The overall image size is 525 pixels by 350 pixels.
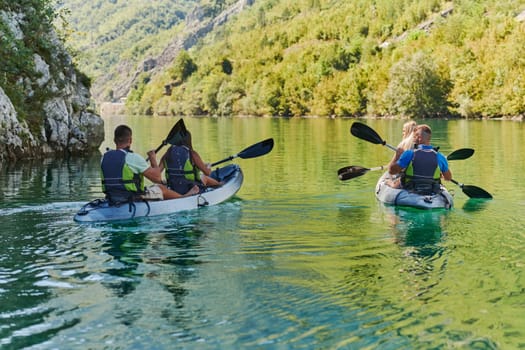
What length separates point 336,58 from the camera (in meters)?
112

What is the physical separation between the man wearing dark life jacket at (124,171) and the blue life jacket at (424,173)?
495cm

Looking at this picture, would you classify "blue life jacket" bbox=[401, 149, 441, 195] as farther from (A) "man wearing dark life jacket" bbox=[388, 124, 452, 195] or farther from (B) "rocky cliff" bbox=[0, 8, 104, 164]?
(B) "rocky cliff" bbox=[0, 8, 104, 164]

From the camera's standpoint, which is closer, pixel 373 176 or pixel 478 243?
pixel 478 243

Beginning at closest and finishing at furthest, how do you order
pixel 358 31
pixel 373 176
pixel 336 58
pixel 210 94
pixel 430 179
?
1. pixel 430 179
2. pixel 373 176
3. pixel 336 58
4. pixel 210 94
5. pixel 358 31

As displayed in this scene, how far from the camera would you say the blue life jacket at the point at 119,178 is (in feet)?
39.3

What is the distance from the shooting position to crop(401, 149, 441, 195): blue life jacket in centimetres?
1349

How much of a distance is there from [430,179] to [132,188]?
18.9ft

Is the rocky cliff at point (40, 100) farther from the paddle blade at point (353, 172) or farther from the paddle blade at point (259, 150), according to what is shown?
the paddle blade at point (353, 172)

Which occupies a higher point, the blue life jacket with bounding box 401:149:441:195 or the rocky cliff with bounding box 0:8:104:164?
the rocky cliff with bounding box 0:8:104:164

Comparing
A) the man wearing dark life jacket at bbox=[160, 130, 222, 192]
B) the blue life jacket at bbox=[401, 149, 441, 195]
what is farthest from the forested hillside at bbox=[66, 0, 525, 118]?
the man wearing dark life jacket at bbox=[160, 130, 222, 192]

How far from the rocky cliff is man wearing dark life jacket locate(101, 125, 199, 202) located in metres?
11.0

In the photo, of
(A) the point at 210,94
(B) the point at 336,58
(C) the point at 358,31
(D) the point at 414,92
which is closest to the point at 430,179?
(D) the point at 414,92

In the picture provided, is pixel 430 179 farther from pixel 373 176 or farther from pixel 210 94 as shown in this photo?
pixel 210 94

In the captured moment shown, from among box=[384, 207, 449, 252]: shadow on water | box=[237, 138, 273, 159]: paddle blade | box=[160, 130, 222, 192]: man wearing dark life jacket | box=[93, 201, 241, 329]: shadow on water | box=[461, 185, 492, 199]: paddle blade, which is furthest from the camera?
box=[237, 138, 273, 159]: paddle blade
